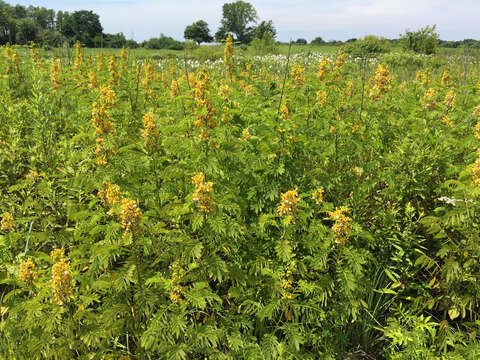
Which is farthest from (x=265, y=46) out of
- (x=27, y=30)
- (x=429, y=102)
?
(x=27, y=30)

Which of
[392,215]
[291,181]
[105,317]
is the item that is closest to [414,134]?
[392,215]

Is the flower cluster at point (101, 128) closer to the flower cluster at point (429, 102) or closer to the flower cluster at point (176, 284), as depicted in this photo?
the flower cluster at point (176, 284)

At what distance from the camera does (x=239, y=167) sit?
2.53 meters

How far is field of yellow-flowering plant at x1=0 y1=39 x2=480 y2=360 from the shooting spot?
6.45 ft

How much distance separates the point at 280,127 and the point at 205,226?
3.43ft

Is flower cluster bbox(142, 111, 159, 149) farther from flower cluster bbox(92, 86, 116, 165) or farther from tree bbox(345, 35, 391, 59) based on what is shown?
tree bbox(345, 35, 391, 59)

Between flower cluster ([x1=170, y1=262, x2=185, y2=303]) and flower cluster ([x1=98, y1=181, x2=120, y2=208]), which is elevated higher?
flower cluster ([x1=98, y1=181, x2=120, y2=208])

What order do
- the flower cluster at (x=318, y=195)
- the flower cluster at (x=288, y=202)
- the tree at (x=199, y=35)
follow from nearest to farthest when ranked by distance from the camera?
the flower cluster at (x=288, y=202) < the flower cluster at (x=318, y=195) < the tree at (x=199, y=35)

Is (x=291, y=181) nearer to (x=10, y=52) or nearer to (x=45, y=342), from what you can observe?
(x=45, y=342)

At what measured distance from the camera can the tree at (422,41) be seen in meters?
26.9

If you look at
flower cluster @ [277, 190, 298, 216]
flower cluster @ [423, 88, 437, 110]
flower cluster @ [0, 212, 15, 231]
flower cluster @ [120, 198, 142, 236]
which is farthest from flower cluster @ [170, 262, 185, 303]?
flower cluster @ [423, 88, 437, 110]

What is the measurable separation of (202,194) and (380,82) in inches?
112

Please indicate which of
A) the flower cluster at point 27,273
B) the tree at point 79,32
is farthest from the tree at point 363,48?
the tree at point 79,32

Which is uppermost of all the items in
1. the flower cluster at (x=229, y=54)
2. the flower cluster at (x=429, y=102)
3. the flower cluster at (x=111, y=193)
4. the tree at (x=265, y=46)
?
the tree at (x=265, y=46)
